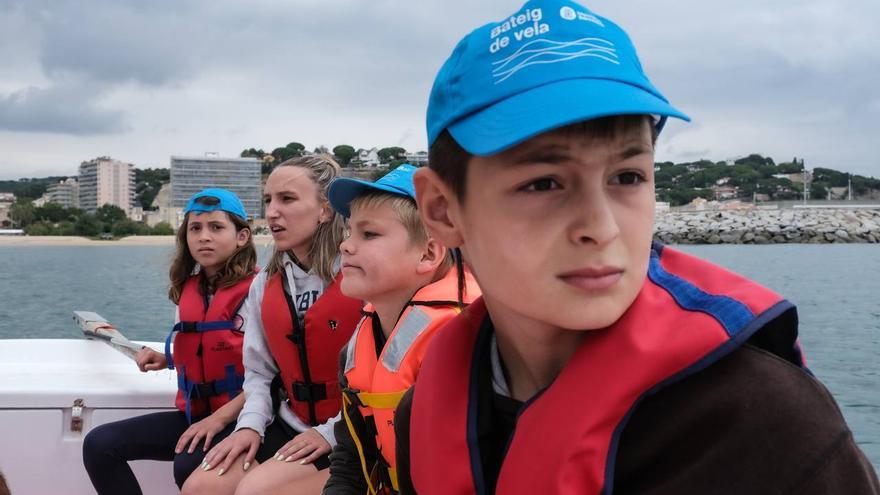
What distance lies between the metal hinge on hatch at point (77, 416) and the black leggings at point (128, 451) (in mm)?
373

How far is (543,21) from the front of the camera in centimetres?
91

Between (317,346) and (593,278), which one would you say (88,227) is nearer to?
(317,346)

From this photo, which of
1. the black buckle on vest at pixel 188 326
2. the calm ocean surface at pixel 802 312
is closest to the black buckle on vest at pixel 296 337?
the black buckle on vest at pixel 188 326

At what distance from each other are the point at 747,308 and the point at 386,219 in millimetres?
1333

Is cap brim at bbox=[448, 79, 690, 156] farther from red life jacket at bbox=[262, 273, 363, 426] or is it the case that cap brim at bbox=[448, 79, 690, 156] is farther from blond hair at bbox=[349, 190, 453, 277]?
red life jacket at bbox=[262, 273, 363, 426]

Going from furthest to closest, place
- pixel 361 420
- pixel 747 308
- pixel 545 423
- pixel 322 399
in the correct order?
pixel 322 399 → pixel 361 420 → pixel 545 423 → pixel 747 308

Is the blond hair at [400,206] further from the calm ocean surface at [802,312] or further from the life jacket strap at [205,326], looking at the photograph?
the calm ocean surface at [802,312]

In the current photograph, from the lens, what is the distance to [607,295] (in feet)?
2.94

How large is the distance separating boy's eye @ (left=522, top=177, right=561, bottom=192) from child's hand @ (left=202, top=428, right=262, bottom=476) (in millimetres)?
1973

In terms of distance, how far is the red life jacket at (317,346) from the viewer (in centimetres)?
268

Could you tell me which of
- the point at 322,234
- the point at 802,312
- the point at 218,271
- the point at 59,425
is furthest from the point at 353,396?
the point at 802,312

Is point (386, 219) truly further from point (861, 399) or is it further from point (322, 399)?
point (861, 399)

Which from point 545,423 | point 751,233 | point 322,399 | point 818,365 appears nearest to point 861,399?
point 818,365

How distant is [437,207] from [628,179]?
0.31 metres
